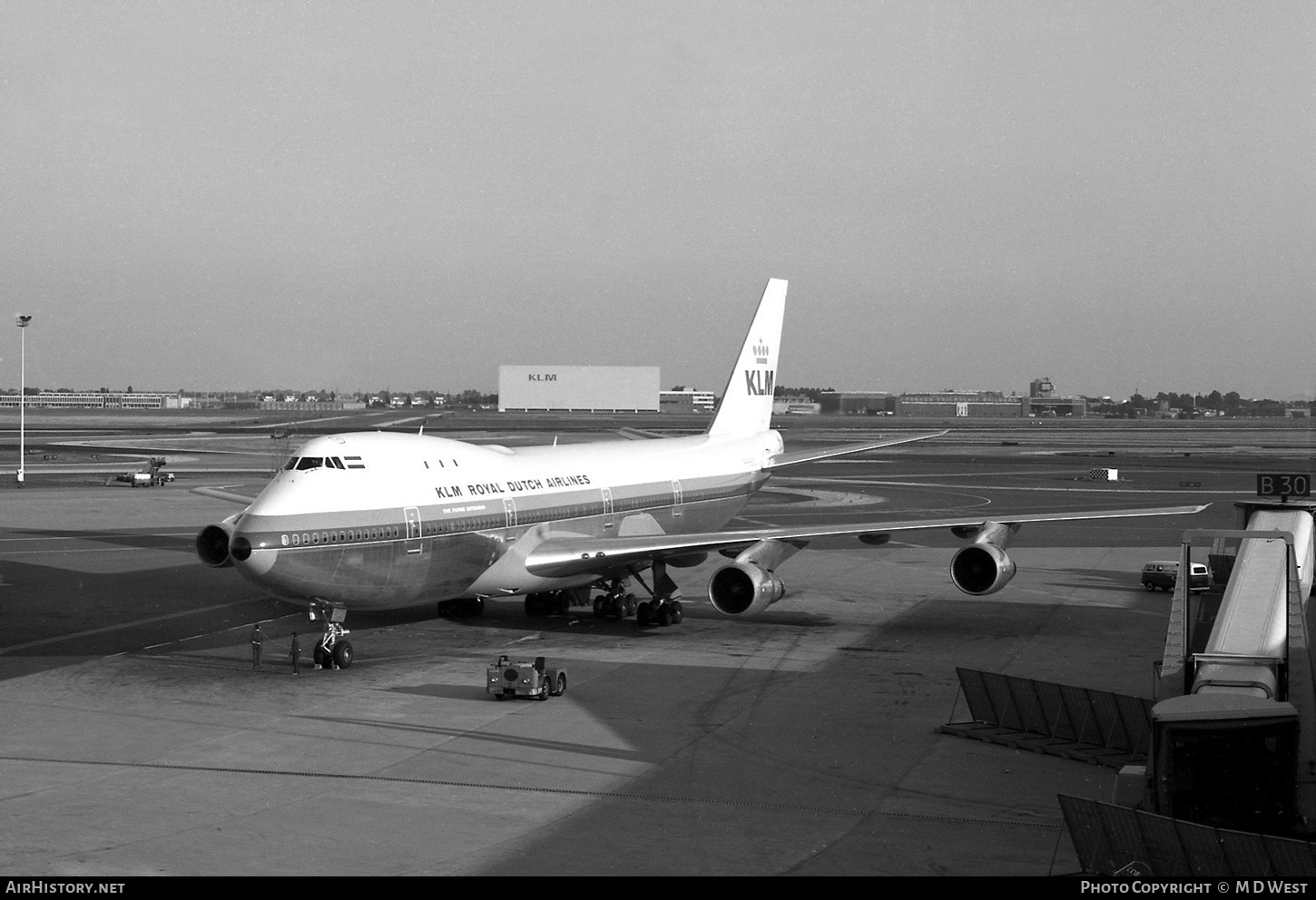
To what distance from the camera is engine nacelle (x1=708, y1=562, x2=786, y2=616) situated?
28609 mm

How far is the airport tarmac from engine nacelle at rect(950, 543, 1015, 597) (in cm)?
138

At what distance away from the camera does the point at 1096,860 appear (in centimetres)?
1347

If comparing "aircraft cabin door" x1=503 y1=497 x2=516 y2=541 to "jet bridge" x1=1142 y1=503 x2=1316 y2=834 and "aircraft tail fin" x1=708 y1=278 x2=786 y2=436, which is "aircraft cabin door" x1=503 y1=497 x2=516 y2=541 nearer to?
"aircraft tail fin" x1=708 y1=278 x2=786 y2=436

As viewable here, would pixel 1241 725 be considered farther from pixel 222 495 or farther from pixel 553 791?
pixel 222 495

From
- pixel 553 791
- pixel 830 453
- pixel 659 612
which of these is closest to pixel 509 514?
pixel 659 612

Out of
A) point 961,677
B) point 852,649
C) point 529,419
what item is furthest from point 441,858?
point 529,419

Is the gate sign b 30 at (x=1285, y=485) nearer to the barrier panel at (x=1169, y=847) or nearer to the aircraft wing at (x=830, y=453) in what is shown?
the aircraft wing at (x=830, y=453)

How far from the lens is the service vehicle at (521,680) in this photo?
22.8 meters

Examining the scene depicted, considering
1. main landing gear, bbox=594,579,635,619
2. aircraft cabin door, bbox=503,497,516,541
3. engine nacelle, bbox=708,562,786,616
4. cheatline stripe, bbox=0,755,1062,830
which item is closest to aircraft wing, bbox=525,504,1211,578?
aircraft cabin door, bbox=503,497,516,541

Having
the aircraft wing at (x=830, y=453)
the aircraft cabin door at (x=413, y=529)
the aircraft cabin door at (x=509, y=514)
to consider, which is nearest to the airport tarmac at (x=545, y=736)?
the aircraft cabin door at (x=413, y=529)

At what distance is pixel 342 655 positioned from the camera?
2578 centimetres

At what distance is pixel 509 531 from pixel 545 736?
920 cm

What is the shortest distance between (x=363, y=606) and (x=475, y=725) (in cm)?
607
